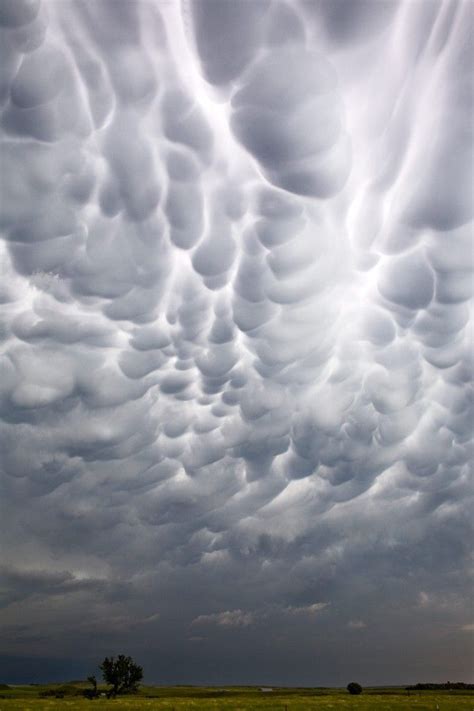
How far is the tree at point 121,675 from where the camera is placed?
166 meters

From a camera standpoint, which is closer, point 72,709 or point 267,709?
point 72,709

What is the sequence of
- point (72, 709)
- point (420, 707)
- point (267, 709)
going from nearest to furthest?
1. point (72, 709)
2. point (267, 709)
3. point (420, 707)

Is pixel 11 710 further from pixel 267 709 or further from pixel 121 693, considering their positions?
pixel 121 693

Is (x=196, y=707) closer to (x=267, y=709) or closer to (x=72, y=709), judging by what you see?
(x=267, y=709)

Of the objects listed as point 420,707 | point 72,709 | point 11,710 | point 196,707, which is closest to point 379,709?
point 420,707

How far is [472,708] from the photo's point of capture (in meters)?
90.2

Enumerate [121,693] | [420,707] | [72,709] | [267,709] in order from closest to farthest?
[72,709]
[267,709]
[420,707]
[121,693]

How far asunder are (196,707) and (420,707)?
34363 mm

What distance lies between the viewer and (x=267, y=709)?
282 feet


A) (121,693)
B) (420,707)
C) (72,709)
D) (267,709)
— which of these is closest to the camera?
(72,709)

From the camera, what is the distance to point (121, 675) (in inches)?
6575

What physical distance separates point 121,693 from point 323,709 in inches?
3940

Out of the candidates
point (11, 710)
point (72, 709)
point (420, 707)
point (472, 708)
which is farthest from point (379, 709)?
point (11, 710)

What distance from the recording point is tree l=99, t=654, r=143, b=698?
166200mm
